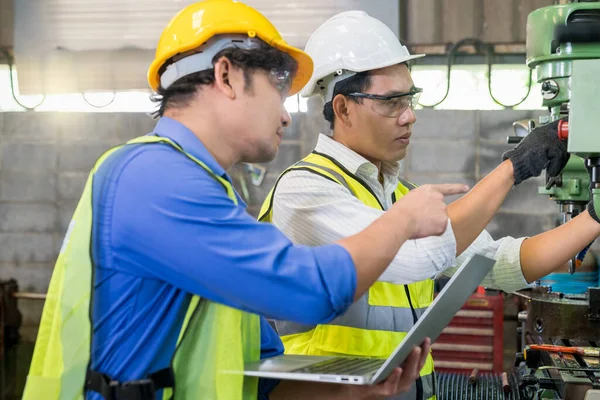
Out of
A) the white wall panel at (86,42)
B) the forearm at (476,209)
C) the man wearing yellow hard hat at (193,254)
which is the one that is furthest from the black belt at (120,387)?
the white wall panel at (86,42)

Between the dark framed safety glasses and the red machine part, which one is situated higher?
the dark framed safety glasses

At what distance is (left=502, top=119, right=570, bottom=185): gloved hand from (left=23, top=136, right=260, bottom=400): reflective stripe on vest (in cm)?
76

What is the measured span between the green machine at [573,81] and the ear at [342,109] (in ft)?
1.59

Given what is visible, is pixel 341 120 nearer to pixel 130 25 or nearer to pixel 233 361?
pixel 233 361

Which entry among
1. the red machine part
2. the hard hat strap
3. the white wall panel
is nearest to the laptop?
the hard hat strap

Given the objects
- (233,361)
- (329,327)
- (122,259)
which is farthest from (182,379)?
(329,327)

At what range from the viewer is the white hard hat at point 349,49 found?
1.73m

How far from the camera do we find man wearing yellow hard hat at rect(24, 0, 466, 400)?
3.14 feet

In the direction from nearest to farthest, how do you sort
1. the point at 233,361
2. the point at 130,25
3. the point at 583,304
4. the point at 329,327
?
the point at 233,361 → the point at 329,327 → the point at 583,304 → the point at 130,25

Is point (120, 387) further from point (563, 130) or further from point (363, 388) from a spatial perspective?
point (563, 130)

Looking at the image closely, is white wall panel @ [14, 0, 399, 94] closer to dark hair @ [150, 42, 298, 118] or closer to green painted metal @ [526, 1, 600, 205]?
green painted metal @ [526, 1, 600, 205]

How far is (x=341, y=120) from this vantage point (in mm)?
1771

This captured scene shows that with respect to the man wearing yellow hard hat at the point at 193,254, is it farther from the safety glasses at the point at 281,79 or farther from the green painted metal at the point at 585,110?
the green painted metal at the point at 585,110

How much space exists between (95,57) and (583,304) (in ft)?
11.1
